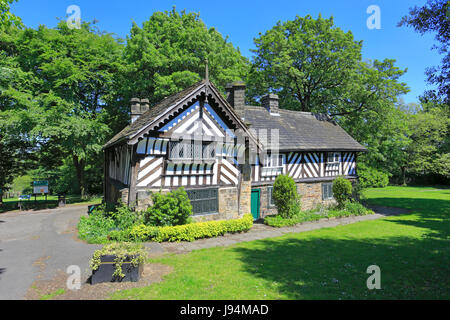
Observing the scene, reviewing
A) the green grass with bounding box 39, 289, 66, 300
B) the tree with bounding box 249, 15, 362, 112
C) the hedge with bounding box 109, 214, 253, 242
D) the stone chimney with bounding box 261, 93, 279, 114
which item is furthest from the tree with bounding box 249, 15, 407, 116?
the green grass with bounding box 39, 289, 66, 300

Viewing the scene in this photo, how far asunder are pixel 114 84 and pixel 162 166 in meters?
18.3

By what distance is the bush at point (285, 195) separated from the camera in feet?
51.3

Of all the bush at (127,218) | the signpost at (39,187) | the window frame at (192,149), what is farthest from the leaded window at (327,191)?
the signpost at (39,187)

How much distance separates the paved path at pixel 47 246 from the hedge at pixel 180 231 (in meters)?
0.35

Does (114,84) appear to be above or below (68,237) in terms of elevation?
above

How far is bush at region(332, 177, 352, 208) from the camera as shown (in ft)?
61.1

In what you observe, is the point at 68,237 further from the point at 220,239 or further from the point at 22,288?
the point at 220,239

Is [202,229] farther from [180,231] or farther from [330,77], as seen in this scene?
[330,77]

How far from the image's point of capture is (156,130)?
12.6 meters

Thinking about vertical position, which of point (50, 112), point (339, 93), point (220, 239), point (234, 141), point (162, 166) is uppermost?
point (339, 93)

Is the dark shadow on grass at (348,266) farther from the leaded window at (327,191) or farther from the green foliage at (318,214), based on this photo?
the leaded window at (327,191)

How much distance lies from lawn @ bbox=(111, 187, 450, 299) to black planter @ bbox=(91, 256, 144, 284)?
600 millimetres

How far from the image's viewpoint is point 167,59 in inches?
959
